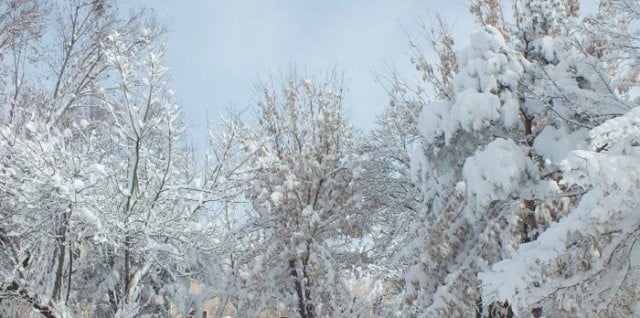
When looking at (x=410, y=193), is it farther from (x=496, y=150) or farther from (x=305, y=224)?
(x=496, y=150)

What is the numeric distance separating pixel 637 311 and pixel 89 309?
1085 centimetres

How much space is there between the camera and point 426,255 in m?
6.88

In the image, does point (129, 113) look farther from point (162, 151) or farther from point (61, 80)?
point (61, 80)

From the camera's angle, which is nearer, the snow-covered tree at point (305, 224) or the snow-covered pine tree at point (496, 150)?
the snow-covered pine tree at point (496, 150)

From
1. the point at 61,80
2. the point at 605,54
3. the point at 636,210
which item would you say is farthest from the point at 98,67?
the point at 636,210

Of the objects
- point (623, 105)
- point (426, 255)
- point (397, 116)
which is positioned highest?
point (397, 116)

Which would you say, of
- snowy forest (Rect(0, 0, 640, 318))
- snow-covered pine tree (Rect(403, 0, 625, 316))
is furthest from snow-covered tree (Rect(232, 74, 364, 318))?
snow-covered pine tree (Rect(403, 0, 625, 316))

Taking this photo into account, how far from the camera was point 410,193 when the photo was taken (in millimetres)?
10930

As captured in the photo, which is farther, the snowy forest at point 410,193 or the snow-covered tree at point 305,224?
the snow-covered tree at point 305,224

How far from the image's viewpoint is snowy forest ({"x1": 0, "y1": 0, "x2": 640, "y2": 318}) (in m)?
4.89

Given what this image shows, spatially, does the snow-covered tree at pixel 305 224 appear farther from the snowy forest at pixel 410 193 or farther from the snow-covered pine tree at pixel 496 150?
the snow-covered pine tree at pixel 496 150

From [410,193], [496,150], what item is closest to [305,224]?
[410,193]

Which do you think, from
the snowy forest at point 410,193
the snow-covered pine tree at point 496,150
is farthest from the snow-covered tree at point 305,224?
the snow-covered pine tree at point 496,150

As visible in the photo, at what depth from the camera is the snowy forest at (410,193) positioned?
16.1 ft
